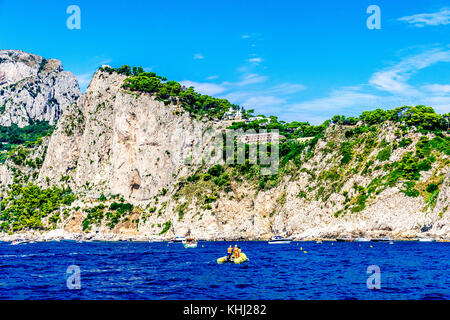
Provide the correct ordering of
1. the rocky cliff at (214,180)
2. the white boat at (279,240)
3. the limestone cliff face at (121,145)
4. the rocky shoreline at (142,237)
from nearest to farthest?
the rocky shoreline at (142,237) → the rocky cliff at (214,180) → the white boat at (279,240) → the limestone cliff face at (121,145)

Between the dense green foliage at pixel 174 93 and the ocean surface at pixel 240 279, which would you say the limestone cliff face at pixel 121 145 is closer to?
the dense green foliage at pixel 174 93

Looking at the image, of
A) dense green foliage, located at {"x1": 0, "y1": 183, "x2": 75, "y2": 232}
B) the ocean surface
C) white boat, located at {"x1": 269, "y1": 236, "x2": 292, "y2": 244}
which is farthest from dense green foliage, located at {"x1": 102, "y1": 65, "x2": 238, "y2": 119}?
the ocean surface

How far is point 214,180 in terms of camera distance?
12825cm

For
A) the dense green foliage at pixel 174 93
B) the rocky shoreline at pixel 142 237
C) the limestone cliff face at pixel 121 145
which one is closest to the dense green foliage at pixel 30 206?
the rocky shoreline at pixel 142 237

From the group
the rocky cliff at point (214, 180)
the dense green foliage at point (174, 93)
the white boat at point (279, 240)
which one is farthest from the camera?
→ the dense green foliage at point (174, 93)

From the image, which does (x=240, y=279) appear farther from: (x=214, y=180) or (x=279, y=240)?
(x=214, y=180)

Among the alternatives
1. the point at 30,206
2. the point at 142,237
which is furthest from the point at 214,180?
the point at 30,206

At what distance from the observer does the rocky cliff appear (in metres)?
96.7

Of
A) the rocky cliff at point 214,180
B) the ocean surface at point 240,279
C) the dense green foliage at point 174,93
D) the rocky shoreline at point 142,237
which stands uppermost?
the dense green foliage at point 174,93

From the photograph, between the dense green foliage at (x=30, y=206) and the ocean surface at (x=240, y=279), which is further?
the dense green foliage at (x=30, y=206)

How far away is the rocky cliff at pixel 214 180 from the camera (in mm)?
96719

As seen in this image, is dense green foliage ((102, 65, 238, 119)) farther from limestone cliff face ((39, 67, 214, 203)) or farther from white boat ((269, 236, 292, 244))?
white boat ((269, 236, 292, 244))

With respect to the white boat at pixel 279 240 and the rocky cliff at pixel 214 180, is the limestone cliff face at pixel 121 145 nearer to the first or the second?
the rocky cliff at pixel 214 180

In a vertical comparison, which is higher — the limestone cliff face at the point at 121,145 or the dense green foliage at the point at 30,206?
the limestone cliff face at the point at 121,145
